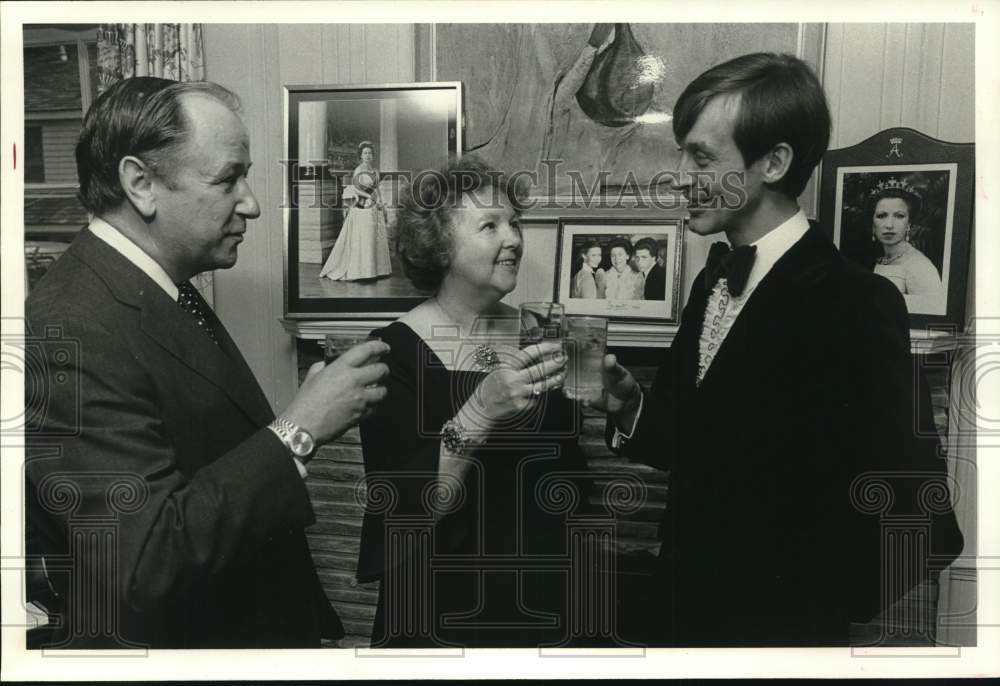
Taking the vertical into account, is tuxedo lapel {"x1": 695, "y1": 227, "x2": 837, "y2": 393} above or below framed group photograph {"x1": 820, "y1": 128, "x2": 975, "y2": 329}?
→ below

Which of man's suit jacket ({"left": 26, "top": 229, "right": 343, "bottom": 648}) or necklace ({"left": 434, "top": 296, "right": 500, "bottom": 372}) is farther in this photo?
A: necklace ({"left": 434, "top": 296, "right": 500, "bottom": 372})

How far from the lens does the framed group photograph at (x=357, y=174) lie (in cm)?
248

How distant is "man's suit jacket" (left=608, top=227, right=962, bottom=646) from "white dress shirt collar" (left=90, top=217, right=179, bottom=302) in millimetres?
1371

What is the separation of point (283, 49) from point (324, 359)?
91 centimetres

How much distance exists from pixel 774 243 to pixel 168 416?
1.72m

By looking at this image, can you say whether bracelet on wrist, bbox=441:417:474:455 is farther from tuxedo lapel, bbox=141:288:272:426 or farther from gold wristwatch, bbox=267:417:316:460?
tuxedo lapel, bbox=141:288:272:426

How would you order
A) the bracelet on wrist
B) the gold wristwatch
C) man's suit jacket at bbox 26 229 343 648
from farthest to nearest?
the bracelet on wrist → the gold wristwatch → man's suit jacket at bbox 26 229 343 648

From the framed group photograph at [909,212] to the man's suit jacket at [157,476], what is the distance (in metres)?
1.74

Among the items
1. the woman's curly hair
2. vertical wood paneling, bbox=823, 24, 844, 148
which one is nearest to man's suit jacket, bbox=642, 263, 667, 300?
the woman's curly hair

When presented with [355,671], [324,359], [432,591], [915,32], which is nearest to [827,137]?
[915,32]

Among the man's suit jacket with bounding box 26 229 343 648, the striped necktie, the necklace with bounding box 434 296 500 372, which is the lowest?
the man's suit jacket with bounding box 26 229 343 648

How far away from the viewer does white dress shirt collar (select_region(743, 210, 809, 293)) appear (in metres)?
2.42

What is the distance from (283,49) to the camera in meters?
2.49

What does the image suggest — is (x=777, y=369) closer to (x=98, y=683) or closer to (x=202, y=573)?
(x=202, y=573)
